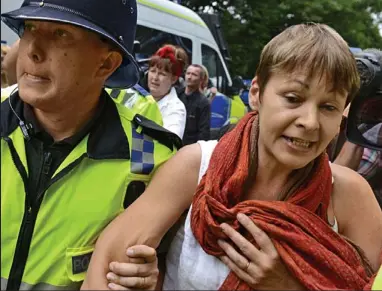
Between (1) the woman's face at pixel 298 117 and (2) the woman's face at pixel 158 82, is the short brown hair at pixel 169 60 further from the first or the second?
(1) the woman's face at pixel 298 117

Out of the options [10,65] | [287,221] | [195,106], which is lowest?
[195,106]

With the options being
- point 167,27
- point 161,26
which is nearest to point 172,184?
point 161,26

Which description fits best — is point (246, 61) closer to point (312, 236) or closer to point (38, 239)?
point (312, 236)

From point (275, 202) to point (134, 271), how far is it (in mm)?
306

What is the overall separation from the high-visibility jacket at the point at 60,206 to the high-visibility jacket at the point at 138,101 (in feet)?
0.87

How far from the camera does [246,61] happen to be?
1.40 m

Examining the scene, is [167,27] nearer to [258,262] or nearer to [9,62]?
[9,62]

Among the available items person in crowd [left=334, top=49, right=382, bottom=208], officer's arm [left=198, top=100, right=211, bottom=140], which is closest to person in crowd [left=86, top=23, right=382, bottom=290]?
person in crowd [left=334, top=49, right=382, bottom=208]

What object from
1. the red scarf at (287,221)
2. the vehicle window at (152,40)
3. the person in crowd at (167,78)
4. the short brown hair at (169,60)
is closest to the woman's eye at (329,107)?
the red scarf at (287,221)

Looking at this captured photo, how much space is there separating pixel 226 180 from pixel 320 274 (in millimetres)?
253

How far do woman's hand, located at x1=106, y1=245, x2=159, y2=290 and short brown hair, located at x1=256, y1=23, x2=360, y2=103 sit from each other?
0.41m

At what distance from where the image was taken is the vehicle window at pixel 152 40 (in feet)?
5.58

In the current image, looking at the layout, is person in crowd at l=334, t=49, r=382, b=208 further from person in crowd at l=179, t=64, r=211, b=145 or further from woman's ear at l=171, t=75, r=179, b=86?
woman's ear at l=171, t=75, r=179, b=86

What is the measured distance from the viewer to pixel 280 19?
1.29 metres
